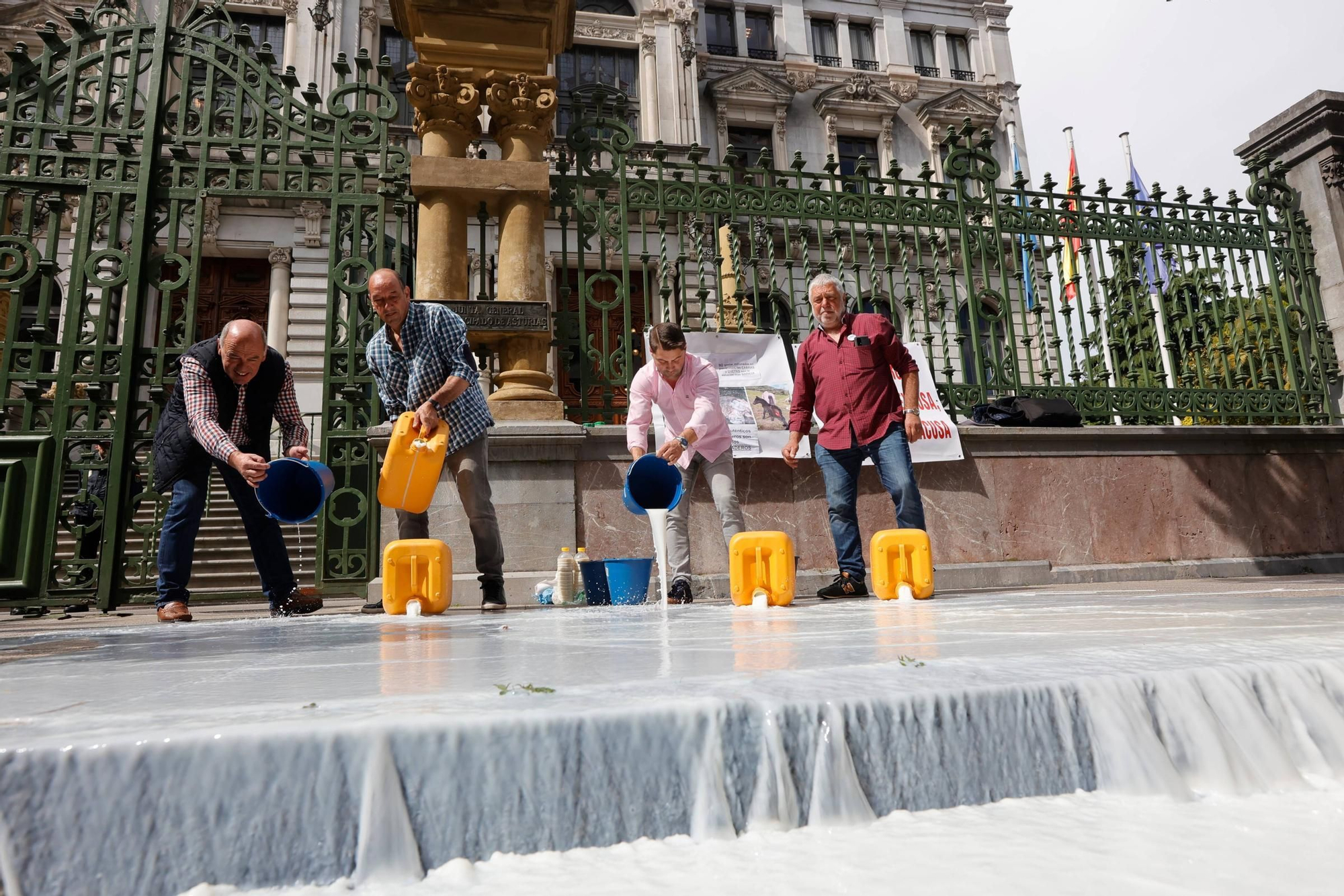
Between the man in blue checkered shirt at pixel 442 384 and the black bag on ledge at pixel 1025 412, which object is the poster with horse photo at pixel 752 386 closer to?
the black bag on ledge at pixel 1025 412

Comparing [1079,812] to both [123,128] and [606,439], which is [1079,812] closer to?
[606,439]

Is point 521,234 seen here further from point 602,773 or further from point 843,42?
point 843,42

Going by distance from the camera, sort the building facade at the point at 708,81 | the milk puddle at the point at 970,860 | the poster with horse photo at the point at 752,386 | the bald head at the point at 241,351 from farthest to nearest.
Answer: the building facade at the point at 708,81
the poster with horse photo at the point at 752,386
the bald head at the point at 241,351
the milk puddle at the point at 970,860

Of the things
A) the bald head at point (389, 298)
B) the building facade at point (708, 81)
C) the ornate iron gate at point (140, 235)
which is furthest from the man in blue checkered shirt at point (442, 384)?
the building facade at point (708, 81)

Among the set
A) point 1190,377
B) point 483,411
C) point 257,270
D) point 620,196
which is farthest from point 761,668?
point 257,270

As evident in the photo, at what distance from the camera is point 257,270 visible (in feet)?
58.7

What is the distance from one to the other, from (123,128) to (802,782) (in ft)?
26.1

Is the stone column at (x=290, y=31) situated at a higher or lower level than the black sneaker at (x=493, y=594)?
higher

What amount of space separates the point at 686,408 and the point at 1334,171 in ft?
29.3

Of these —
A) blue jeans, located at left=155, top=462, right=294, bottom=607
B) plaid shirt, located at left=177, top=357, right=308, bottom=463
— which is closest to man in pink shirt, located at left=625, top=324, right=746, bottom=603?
plaid shirt, located at left=177, top=357, right=308, bottom=463

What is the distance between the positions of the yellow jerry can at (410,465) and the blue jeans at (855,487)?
8.46ft

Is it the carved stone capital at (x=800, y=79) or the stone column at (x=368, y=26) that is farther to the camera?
the carved stone capital at (x=800, y=79)

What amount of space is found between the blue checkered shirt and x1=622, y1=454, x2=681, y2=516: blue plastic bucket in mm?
1024

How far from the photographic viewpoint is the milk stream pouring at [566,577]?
554 centimetres
